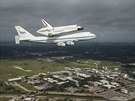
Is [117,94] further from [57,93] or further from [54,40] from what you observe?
[54,40]

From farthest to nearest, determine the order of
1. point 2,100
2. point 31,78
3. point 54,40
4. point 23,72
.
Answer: point 23,72 → point 31,78 → point 2,100 → point 54,40

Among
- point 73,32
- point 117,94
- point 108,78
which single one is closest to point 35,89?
point 117,94

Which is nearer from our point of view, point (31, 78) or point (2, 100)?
point (2, 100)

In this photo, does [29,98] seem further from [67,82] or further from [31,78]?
[31,78]

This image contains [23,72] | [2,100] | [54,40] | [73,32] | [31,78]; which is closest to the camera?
[54,40]

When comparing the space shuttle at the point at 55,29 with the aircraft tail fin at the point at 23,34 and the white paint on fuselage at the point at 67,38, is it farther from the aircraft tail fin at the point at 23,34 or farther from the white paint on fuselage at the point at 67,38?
the aircraft tail fin at the point at 23,34

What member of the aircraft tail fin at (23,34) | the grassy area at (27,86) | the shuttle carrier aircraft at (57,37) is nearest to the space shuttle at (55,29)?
the shuttle carrier aircraft at (57,37)

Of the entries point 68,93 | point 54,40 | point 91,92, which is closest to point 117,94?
point 91,92

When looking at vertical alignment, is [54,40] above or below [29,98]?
above

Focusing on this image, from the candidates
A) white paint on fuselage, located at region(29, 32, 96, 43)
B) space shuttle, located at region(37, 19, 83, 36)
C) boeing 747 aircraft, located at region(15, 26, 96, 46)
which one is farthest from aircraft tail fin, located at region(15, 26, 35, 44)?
space shuttle, located at region(37, 19, 83, 36)
